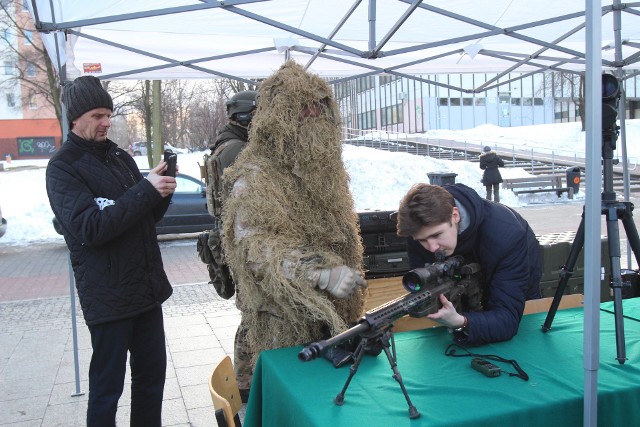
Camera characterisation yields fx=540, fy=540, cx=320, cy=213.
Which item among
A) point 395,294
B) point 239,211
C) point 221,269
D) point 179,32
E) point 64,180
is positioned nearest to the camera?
point 239,211

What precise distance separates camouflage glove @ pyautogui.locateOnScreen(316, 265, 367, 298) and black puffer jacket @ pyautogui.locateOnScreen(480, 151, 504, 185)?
14.2 m

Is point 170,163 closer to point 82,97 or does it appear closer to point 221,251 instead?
point 82,97

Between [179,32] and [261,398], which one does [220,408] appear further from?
[179,32]

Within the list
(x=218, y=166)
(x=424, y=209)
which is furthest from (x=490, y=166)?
(x=424, y=209)

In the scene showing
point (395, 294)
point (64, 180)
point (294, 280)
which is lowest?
point (395, 294)

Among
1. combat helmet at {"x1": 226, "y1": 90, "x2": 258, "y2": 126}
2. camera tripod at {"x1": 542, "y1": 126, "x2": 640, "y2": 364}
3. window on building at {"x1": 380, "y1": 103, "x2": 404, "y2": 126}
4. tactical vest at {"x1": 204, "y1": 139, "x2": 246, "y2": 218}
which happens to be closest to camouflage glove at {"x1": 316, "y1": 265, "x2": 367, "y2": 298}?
camera tripod at {"x1": 542, "y1": 126, "x2": 640, "y2": 364}

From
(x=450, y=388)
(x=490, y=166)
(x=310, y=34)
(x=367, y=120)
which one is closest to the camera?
(x=450, y=388)

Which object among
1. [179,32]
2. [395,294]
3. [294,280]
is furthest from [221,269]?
[179,32]

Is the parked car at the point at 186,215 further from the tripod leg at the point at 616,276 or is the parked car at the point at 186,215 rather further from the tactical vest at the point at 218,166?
the tripod leg at the point at 616,276

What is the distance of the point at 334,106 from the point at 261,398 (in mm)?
1279

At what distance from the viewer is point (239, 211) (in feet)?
7.24

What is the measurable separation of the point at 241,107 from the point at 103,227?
1363 mm

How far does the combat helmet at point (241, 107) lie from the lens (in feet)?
11.0

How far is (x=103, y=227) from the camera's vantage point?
2.32 meters
